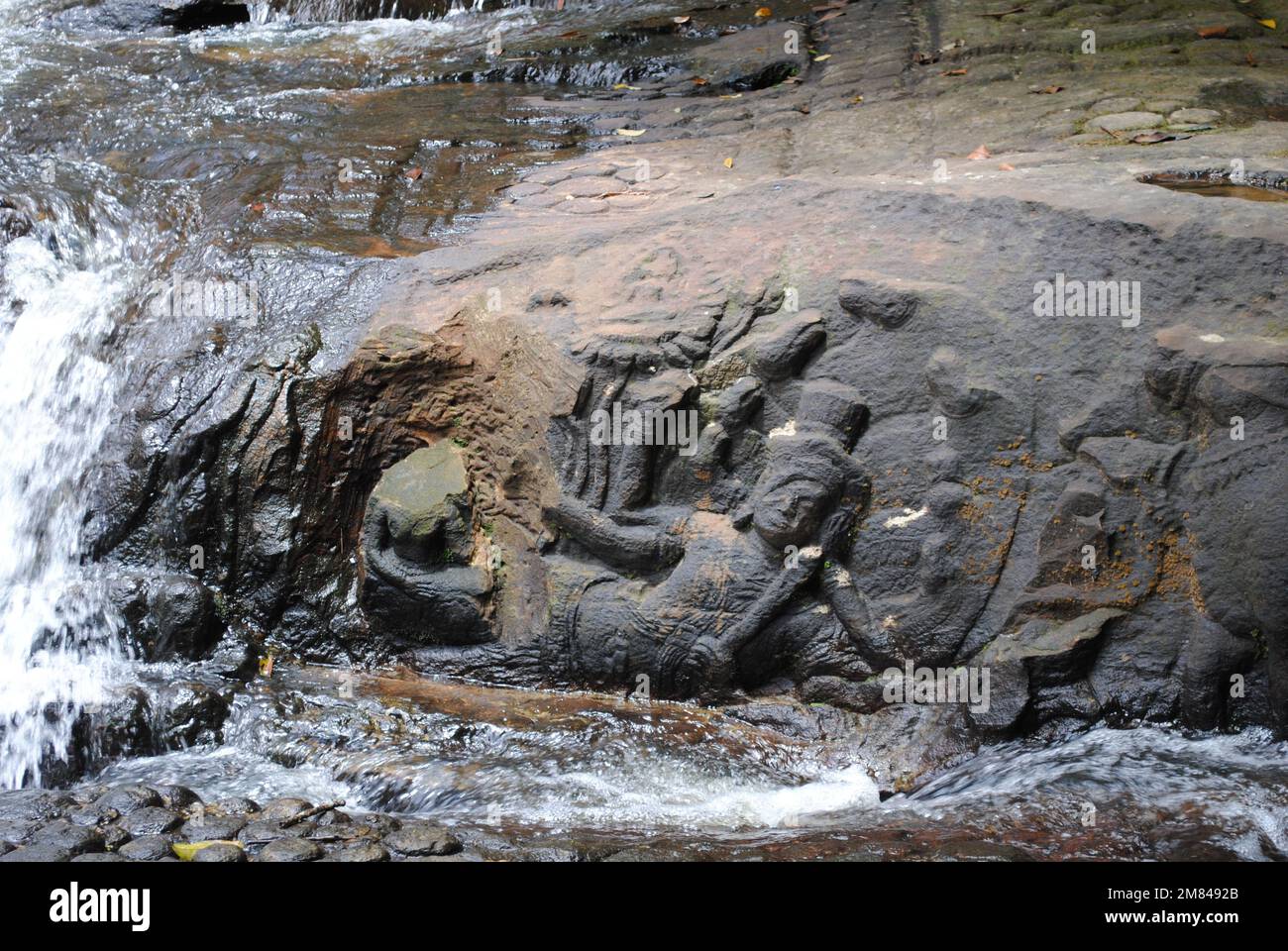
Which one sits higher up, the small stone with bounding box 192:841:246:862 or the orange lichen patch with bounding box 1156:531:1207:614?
the orange lichen patch with bounding box 1156:531:1207:614

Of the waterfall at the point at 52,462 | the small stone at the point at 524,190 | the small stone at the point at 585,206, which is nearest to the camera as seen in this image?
the waterfall at the point at 52,462

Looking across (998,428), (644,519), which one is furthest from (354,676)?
(998,428)

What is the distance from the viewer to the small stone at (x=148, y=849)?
3.53 meters

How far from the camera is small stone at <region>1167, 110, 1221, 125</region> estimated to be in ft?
18.7

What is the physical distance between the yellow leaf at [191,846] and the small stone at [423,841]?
454 millimetres

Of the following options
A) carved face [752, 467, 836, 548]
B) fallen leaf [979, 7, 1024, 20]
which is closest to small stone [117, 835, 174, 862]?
carved face [752, 467, 836, 548]

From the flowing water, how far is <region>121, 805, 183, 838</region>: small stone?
0.34 m

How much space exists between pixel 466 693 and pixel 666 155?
3176mm

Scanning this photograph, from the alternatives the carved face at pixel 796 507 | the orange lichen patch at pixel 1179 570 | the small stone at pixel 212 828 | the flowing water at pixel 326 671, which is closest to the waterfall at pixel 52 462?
the flowing water at pixel 326 671

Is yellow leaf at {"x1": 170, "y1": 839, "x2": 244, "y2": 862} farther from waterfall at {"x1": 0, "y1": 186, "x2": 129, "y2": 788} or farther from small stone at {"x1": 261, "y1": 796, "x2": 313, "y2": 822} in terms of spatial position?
waterfall at {"x1": 0, "y1": 186, "x2": 129, "y2": 788}

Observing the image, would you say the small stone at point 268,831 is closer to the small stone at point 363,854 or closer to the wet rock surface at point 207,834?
the wet rock surface at point 207,834

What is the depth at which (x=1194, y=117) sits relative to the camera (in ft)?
18.9

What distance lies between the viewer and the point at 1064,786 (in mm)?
3578

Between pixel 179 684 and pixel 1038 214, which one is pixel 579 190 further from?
pixel 179 684
